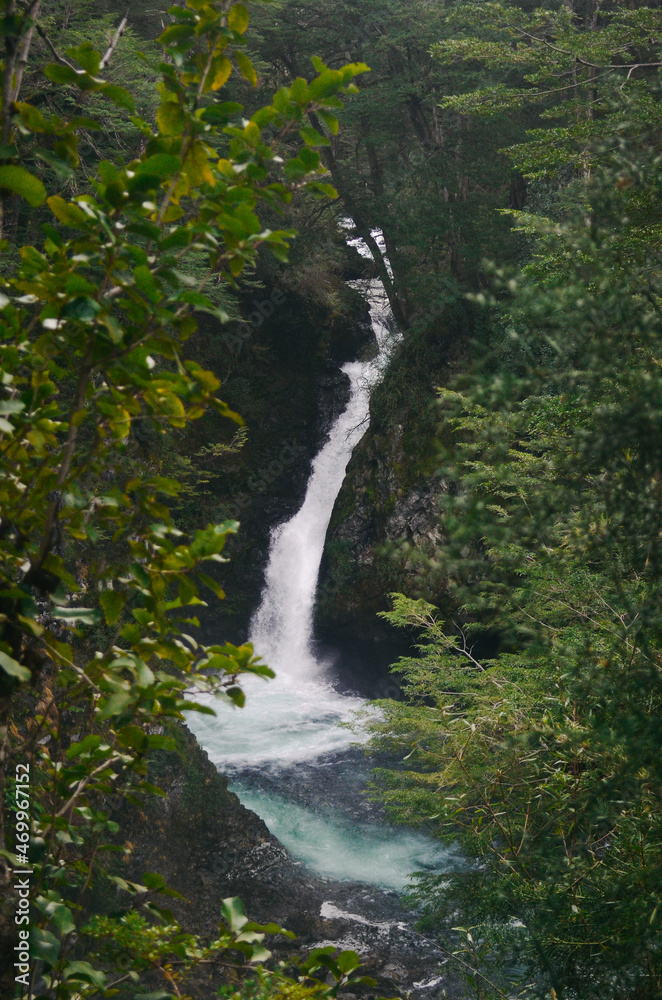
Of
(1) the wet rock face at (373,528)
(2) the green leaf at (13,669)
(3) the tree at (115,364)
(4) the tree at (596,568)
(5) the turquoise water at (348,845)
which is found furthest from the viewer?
(1) the wet rock face at (373,528)

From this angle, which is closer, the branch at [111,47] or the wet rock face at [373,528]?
the branch at [111,47]

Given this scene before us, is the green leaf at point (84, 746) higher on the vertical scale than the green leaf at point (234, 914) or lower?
higher

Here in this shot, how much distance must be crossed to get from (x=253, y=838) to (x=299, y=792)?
1519 millimetres

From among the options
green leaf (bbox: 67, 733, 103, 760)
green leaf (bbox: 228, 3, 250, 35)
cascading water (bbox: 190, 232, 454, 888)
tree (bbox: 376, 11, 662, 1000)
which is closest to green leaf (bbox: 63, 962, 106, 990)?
green leaf (bbox: 67, 733, 103, 760)

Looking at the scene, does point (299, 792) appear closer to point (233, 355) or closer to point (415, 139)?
point (233, 355)

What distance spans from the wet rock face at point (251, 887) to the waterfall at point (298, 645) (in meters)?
2.00

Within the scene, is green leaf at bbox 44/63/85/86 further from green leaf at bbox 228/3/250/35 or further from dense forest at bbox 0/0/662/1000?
green leaf at bbox 228/3/250/35

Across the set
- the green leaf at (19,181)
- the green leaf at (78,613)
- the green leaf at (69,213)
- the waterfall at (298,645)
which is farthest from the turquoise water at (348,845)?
the green leaf at (19,181)

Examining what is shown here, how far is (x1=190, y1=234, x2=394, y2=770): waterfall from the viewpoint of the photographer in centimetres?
1049

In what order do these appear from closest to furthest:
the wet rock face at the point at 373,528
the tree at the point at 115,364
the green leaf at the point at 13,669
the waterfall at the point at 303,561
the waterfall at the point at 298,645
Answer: the green leaf at the point at 13,669 < the tree at the point at 115,364 < the waterfall at the point at 298,645 < the wet rock face at the point at 373,528 < the waterfall at the point at 303,561

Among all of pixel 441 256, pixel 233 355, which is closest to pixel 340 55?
pixel 441 256

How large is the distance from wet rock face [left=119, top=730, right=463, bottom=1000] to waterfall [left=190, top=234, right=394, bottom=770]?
2.00m

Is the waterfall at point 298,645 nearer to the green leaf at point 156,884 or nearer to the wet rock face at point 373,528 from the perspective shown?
the wet rock face at point 373,528

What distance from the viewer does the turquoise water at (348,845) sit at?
771 cm
